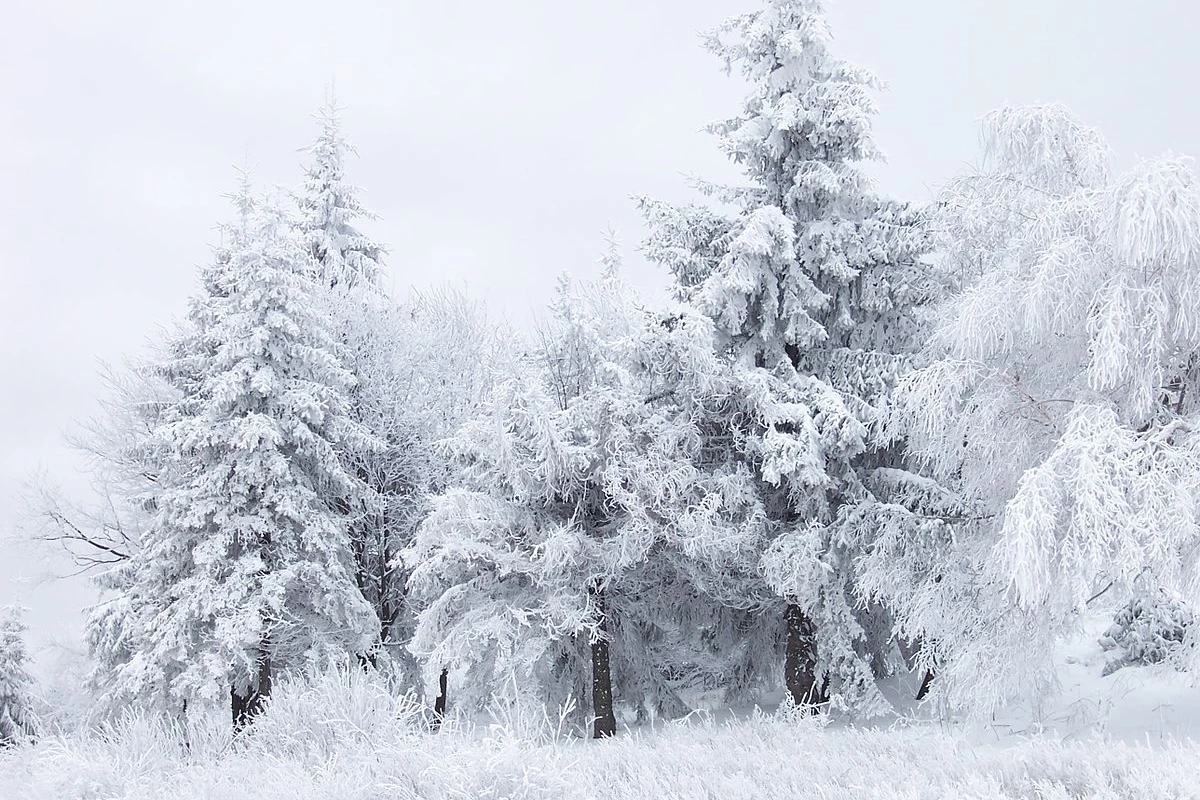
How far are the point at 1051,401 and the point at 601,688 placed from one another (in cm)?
788

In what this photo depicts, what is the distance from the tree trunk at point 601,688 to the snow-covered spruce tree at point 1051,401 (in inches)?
185

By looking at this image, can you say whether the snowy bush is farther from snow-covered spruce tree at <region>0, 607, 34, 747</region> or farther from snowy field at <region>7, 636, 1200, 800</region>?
snow-covered spruce tree at <region>0, 607, 34, 747</region>

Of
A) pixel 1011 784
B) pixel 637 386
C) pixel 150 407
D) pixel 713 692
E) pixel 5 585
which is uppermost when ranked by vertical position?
pixel 150 407

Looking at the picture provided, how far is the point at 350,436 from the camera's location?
15539mm

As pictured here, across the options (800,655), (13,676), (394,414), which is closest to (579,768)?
(800,655)

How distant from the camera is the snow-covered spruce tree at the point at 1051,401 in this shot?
7.80m

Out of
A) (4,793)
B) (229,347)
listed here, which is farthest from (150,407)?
(4,793)

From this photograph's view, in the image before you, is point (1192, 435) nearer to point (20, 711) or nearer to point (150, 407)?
point (150, 407)

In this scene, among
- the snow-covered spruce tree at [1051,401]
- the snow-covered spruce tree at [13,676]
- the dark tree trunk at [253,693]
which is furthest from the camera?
the snow-covered spruce tree at [13,676]

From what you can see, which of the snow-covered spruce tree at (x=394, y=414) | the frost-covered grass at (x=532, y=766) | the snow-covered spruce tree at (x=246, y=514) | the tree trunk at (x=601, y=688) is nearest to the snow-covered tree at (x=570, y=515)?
the tree trunk at (x=601, y=688)

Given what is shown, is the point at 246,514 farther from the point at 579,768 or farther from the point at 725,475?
the point at 579,768

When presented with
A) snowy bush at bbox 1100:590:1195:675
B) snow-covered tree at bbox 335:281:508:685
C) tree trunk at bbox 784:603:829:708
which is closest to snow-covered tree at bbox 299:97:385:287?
snow-covered tree at bbox 335:281:508:685

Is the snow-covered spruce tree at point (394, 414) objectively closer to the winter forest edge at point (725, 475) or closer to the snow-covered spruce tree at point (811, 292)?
the winter forest edge at point (725, 475)

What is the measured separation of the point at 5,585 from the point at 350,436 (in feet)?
33.8
